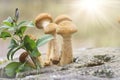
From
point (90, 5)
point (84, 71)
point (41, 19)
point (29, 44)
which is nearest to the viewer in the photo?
point (84, 71)

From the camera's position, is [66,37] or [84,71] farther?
[66,37]

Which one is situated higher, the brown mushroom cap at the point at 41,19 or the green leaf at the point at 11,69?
the brown mushroom cap at the point at 41,19

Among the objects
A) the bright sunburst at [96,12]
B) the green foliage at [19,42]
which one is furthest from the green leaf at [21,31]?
the bright sunburst at [96,12]

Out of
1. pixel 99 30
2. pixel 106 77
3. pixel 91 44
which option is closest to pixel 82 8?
pixel 99 30

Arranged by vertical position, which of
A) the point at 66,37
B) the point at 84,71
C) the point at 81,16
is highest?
the point at 81,16

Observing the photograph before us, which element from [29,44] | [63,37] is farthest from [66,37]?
[29,44]

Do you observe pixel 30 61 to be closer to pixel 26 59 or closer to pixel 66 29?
pixel 26 59

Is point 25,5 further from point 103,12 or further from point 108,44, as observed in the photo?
point 108,44

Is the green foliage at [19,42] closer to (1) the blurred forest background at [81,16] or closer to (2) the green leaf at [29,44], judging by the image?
(2) the green leaf at [29,44]
